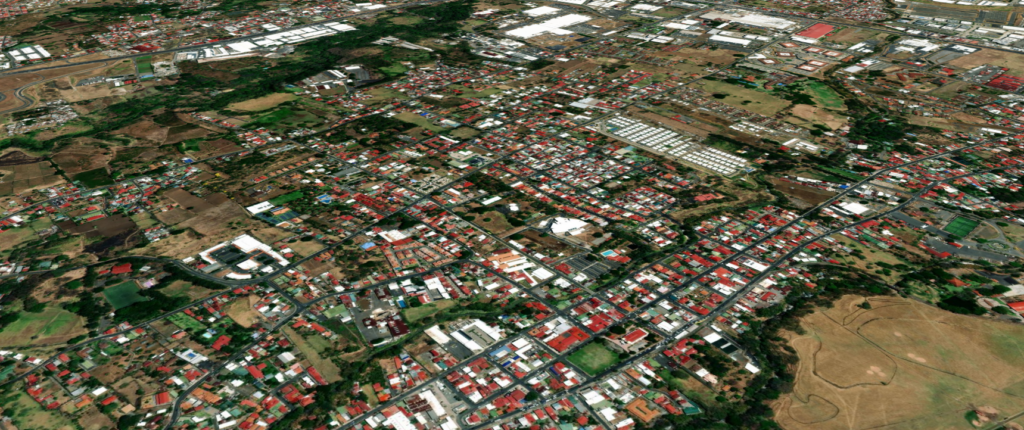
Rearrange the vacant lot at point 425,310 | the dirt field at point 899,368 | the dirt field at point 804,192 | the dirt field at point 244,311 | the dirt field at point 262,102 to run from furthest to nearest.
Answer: the dirt field at point 262,102
the dirt field at point 804,192
the vacant lot at point 425,310
the dirt field at point 244,311
the dirt field at point 899,368

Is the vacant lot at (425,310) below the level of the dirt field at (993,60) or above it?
above

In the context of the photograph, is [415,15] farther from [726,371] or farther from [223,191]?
[726,371]

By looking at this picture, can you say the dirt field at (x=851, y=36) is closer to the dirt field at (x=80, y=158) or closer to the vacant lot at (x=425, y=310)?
the vacant lot at (x=425, y=310)

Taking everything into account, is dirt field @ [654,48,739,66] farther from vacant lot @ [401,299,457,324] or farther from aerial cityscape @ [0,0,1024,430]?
vacant lot @ [401,299,457,324]

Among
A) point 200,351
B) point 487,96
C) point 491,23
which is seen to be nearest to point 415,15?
point 491,23

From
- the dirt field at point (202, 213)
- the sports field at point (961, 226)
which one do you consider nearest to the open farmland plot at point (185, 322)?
the dirt field at point (202, 213)

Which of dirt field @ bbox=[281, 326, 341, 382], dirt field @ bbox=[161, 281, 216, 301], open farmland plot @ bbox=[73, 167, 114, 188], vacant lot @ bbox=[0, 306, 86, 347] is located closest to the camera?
dirt field @ bbox=[281, 326, 341, 382]

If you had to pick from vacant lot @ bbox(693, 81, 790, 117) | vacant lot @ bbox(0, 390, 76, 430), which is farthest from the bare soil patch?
vacant lot @ bbox(693, 81, 790, 117)
